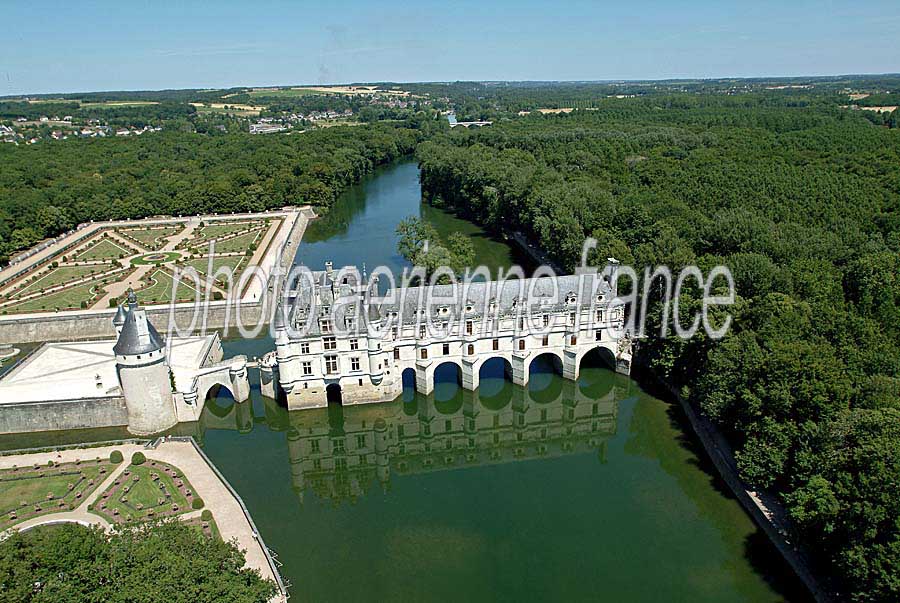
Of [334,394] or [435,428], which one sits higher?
[334,394]

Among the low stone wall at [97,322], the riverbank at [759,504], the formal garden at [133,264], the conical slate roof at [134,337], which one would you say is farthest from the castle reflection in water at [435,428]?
the formal garden at [133,264]

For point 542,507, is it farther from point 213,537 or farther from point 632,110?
point 632,110

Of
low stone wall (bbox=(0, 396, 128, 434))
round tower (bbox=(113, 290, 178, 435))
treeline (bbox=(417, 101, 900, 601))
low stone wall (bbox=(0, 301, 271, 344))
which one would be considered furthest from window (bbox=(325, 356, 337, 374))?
treeline (bbox=(417, 101, 900, 601))

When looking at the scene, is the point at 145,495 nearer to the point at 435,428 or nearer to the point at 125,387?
the point at 125,387

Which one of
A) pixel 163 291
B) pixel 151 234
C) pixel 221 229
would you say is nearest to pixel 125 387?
pixel 163 291

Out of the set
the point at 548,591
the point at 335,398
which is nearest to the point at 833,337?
the point at 548,591

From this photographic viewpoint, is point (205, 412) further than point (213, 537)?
Yes
